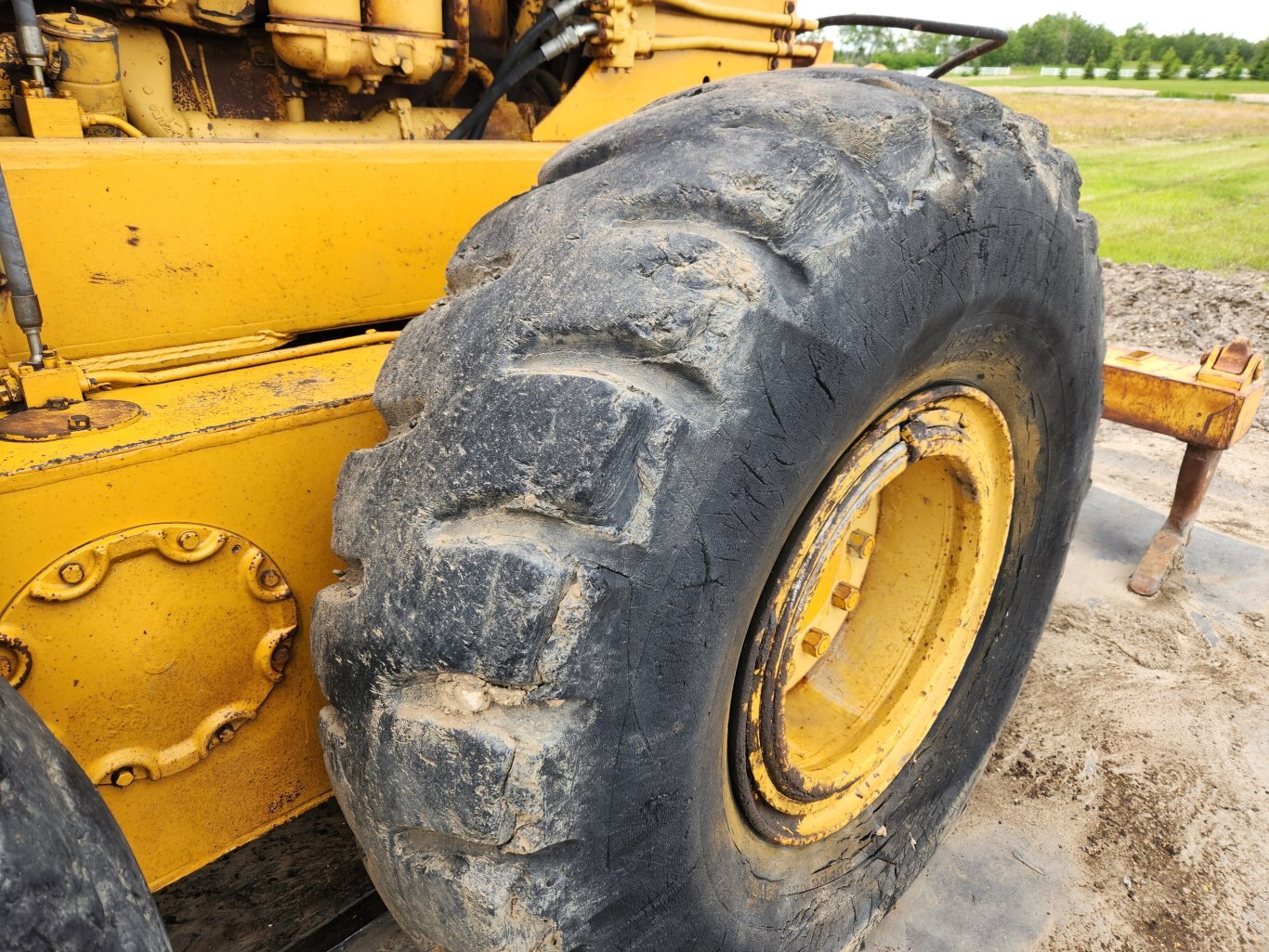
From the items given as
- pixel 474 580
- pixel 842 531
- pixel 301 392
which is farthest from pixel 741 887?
pixel 301 392

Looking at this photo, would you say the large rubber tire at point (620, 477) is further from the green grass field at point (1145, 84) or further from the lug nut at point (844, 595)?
the green grass field at point (1145, 84)

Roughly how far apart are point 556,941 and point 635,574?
47 centimetres

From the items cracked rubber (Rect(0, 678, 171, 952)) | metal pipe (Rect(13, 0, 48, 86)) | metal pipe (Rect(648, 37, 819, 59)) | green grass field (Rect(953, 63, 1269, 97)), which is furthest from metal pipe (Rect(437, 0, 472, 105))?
green grass field (Rect(953, 63, 1269, 97))

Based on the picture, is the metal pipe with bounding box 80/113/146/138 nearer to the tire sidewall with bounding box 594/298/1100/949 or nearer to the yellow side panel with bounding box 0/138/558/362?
the yellow side panel with bounding box 0/138/558/362

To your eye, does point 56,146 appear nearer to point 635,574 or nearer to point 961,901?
point 635,574

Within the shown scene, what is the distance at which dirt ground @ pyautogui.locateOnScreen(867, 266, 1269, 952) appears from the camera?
1.84 meters

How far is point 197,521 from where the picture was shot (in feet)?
3.92

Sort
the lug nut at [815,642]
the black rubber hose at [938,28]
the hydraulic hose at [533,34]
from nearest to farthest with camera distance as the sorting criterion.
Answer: the lug nut at [815,642]
the hydraulic hose at [533,34]
the black rubber hose at [938,28]

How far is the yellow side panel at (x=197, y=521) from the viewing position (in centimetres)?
108

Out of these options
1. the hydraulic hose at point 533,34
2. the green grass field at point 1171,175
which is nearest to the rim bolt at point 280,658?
the hydraulic hose at point 533,34

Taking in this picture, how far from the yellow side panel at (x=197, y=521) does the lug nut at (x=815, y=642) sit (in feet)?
2.96

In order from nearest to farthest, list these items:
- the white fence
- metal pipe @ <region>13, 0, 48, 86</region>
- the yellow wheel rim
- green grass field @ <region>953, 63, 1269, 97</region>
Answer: metal pipe @ <region>13, 0, 48, 86</region> → the yellow wheel rim → green grass field @ <region>953, 63, 1269, 97</region> → the white fence

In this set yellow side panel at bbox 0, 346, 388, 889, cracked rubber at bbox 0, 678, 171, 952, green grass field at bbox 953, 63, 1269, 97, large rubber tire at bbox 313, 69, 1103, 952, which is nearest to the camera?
cracked rubber at bbox 0, 678, 171, 952

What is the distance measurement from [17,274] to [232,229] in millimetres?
346
